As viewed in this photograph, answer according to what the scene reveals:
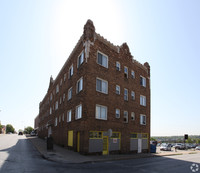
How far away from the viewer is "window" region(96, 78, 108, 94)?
2028cm

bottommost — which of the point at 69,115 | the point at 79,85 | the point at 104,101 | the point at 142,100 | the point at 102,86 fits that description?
the point at 69,115

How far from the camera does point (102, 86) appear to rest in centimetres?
2073

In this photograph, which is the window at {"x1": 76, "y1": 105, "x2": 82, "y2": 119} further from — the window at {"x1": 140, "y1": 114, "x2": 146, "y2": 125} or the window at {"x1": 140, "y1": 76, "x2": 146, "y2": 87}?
the window at {"x1": 140, "y1": 76, "x2": 146, "y2": 87}

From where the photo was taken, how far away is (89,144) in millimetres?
18062

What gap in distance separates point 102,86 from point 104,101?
1.76 m

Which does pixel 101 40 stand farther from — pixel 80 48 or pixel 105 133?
pixel 105 133

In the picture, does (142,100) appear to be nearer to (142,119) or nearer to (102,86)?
(142,119)

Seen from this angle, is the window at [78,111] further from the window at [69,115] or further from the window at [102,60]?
the window at [102,60]

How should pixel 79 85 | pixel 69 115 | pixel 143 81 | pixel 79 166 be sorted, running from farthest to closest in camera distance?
pixel 143 81
pixel 69 115
pixel 79 85
pixel 79 166

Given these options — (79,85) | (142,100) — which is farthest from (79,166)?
(142,100)

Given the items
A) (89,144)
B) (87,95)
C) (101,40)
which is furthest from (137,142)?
(101,40)

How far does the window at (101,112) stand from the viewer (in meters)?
19.6

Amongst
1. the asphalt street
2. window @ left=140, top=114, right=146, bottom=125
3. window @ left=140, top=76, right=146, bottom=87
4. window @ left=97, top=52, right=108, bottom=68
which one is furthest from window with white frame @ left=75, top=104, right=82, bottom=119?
window @ left=140, top=76, right=146, bottom=87

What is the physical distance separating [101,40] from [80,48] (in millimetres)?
2779
